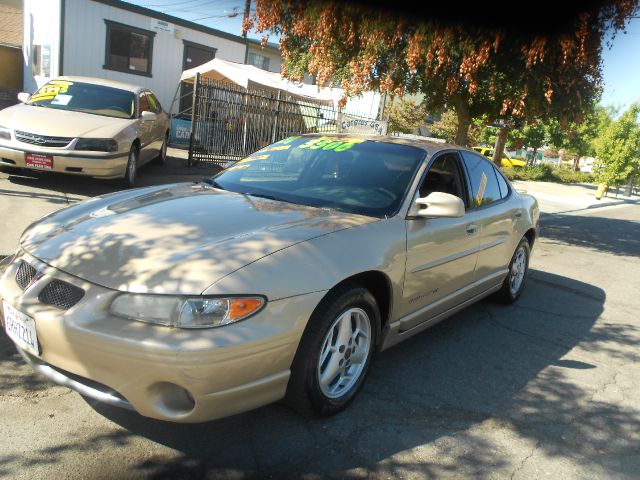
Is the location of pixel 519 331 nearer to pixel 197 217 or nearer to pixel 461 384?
pixel 461 384

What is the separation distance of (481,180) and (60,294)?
3428 mm

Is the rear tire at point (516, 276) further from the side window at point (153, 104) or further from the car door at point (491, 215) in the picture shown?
the side window at point (153, 104)

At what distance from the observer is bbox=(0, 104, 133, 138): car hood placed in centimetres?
746

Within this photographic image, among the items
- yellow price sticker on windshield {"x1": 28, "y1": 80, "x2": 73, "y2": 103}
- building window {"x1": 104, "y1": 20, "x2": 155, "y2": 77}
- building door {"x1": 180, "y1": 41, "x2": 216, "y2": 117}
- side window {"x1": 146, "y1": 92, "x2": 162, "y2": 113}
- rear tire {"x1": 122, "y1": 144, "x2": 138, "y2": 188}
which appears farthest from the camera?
building door {"x1": 180, "y1": 41, "x2": 216, "y2": 117}

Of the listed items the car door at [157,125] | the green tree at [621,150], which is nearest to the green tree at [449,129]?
the green tree at [621,150]

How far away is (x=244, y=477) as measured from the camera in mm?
2510

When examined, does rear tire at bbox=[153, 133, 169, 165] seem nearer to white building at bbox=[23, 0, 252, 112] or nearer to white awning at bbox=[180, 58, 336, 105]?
white awning at bbox=[180, 58, 336, 105]

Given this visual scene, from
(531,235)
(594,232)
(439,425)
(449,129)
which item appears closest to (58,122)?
(531,235)

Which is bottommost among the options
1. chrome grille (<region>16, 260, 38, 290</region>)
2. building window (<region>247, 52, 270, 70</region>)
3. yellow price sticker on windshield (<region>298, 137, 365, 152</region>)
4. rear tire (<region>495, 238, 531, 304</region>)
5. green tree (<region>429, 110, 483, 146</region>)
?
rear tire (<region>495, 238, 531, 304</region>)

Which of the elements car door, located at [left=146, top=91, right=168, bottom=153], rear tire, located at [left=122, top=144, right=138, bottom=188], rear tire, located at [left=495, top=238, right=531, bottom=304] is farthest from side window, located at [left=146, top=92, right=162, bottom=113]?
rear tire, located at [left=495, top=238, right=531, bottom=304]

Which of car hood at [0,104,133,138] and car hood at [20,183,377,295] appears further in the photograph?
car hood at [0,104,133,138]

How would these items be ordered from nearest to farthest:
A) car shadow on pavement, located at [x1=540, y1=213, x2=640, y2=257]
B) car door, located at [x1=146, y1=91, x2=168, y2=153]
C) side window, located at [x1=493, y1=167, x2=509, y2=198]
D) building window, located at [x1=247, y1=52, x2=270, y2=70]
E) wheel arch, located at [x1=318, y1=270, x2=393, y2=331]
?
1. wheel arch, located at [x1=318, y1=270, x2=393, y2=331]
2. side window, located at [x1=493, y1=167, x2=509, y2=198]
3. car door, located at [x1=146, y1=91, x2=168, y2=153]
4. car shadow on pavement, located at [x1=540, y1=213, x2=640, y2=257]
5. building window, located at [x1=247, y1=52, x2=270, y2=70]

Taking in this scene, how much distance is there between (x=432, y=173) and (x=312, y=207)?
3.33 feet

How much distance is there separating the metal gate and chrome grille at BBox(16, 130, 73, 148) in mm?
4681
